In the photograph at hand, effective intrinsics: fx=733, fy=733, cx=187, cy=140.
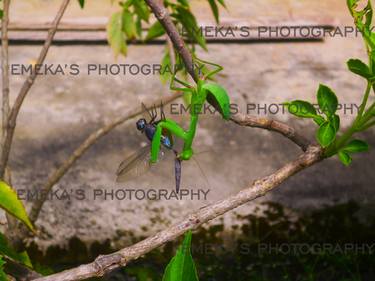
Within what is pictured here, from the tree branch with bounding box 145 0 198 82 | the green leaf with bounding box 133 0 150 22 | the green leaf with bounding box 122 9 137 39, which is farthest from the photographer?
the green leaf with bounding box 122 9 137 39

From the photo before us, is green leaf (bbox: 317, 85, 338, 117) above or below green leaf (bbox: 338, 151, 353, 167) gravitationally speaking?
above

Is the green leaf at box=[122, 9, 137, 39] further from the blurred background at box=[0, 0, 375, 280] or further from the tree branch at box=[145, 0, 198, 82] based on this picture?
the tree branch at box=[145, 0, 198, 82]

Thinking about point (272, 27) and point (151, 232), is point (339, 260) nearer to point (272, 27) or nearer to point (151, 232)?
point (151, 232)

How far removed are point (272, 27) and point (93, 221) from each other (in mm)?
1460

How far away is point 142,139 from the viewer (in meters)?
2.44

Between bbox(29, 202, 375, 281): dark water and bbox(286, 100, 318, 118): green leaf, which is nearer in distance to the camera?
bbox(286, 100, 318, 118): green leaf

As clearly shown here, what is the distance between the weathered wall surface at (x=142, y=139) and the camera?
214 cm

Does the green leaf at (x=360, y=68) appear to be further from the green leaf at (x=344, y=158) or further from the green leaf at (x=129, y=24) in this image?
the green leaf at (x=129, y=24)

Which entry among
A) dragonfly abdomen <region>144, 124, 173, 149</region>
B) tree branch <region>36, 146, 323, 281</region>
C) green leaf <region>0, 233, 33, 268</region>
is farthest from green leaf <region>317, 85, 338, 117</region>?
green leaf <region>0, 233, 33, 268</region>

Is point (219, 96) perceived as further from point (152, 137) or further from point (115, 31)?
point (115, 31)

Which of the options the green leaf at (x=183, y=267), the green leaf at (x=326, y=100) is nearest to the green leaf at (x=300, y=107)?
the green leaf at (x=326, y=100)

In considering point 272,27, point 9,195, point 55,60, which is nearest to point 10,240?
point 9,195

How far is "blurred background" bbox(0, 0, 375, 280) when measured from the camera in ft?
6.82

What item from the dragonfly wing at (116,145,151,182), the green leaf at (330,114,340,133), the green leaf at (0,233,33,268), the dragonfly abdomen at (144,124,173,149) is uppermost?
the green leaf at (330,114,340,133)
